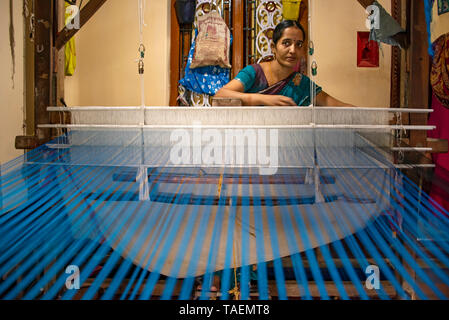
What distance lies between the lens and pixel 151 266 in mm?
881

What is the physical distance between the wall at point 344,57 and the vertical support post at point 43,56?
2005 millimetres

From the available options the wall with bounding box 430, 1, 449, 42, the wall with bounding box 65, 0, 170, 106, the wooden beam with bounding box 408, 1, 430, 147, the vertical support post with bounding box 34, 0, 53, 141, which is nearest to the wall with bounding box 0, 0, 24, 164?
the vertical support post with bounding box 34, 0, 53, 141

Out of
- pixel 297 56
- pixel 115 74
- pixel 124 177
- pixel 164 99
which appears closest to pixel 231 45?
pixel 164 99

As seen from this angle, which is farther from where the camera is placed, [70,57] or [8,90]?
[70,57]

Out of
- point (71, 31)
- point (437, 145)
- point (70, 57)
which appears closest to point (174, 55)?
point (70, 57)

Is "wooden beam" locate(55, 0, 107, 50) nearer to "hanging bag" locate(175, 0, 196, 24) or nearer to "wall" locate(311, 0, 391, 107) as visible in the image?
"hanging bag" locate(175, 0, 196, 24)

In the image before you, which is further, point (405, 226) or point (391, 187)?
point (391, 187)

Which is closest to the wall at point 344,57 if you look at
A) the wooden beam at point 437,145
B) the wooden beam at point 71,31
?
the wooden beam at point 437,145

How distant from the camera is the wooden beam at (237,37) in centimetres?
284

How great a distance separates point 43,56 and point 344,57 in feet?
7.36

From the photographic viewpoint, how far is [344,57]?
281cm

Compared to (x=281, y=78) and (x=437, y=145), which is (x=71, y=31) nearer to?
(x=281, y=78)

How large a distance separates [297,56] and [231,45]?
120cm
